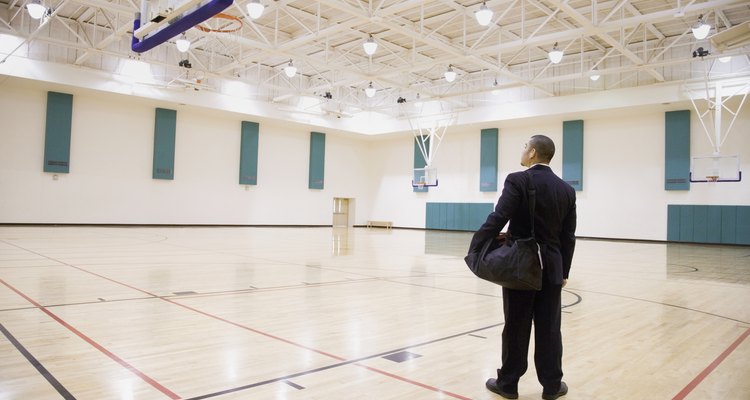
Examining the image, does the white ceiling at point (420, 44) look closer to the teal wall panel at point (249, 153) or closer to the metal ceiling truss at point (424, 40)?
the metal ceiling truss at point (424, 40)

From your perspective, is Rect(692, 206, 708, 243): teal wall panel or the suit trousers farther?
Rect(692, 206, 708, 243): teal wall panel

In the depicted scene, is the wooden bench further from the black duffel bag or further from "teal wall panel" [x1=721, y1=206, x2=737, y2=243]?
the black duffel bag

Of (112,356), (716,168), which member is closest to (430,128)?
(716,168)

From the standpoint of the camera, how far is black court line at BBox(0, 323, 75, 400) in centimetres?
318

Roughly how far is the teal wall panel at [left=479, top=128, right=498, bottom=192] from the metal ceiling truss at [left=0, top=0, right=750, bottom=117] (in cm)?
191

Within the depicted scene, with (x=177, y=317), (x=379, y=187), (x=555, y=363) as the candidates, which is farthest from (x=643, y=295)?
(x=379, y=187)

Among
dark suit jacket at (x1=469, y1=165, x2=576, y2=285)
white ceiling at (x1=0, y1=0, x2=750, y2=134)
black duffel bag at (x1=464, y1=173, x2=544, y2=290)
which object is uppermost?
white ceiling at (x1=0, y1=0, x2=750, y2=134)

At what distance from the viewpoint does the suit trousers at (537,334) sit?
345 cm

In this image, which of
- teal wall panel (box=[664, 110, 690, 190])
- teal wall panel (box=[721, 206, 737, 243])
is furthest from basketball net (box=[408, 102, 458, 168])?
teal wall panel (box=[721, 206, 737, 243])

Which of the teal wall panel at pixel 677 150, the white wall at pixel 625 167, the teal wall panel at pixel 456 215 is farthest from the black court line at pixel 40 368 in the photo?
the teal wall panel at pixel 456 215

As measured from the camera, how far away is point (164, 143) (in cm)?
2511

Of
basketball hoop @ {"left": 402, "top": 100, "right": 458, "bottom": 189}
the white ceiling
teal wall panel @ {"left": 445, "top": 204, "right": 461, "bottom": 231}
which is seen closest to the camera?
the white ceiling

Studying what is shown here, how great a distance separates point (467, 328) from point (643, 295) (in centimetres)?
396

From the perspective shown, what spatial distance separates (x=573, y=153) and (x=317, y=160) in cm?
1441
